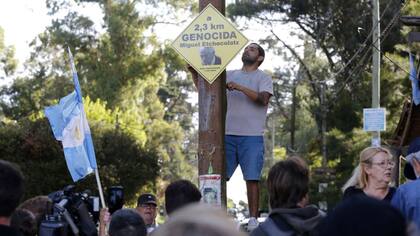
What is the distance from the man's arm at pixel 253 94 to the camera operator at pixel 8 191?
3850mm

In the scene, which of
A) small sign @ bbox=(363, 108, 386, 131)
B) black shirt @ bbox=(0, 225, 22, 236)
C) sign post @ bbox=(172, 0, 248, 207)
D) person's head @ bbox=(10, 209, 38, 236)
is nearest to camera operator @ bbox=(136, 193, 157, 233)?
sign post @ bbox=(172, 0, 248, 207)

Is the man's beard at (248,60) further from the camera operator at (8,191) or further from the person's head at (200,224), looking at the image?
the person's head at (200,224)

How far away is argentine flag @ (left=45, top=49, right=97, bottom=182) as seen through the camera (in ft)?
29.9

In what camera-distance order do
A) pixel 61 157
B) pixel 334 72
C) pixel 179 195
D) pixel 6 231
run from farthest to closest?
pixel 334 72
pixel 61 157
pixel 179 195
pixel 6 231

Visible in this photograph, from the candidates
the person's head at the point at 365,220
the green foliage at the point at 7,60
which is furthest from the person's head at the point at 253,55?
the green foliage at the point at 7,60

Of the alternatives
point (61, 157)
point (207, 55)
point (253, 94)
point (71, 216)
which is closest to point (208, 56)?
point (207, 55)

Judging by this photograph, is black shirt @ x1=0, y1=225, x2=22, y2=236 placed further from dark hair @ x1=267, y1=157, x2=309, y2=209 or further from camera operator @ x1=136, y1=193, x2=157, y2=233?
camera operator @ x1=136, y1=193, x2=157, y2=233

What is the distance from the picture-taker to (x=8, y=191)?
4.20 metres

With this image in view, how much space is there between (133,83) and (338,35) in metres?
10.4

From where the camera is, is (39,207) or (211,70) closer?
(39,207)

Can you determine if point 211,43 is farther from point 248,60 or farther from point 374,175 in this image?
point 374,175

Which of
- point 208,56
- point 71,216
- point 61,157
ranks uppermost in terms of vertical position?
point 208,56

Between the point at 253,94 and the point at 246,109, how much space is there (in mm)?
205

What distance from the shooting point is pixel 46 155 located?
2492 cm
